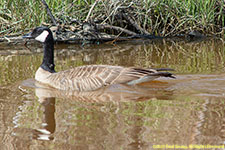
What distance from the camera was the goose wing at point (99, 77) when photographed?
6.46 meters

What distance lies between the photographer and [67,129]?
4.39 meters

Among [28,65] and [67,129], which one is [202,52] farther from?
[67,129]

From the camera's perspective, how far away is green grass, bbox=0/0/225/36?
11516 mm

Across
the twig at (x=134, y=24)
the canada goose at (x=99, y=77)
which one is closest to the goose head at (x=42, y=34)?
the canada goose at (x=99, y=77)

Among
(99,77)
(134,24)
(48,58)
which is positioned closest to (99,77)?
(99,77)

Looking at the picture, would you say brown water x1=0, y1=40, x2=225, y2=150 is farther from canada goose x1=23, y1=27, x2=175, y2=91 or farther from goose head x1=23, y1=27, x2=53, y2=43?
goose head x1=23, y1=27, x2=53, y2=43

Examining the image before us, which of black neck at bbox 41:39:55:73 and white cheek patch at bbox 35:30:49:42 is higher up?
white cheek patch at bbox 35:30:49:42

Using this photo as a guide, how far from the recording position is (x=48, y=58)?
Result: 7.59m

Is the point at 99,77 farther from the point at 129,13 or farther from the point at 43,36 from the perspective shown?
the point at 129,13

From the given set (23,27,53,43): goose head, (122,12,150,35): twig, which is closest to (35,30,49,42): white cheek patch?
(23,27,53,43): goose head

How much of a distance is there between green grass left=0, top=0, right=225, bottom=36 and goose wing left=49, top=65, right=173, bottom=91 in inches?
201

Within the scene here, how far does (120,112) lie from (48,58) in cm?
310

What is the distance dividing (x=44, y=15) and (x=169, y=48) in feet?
13.5

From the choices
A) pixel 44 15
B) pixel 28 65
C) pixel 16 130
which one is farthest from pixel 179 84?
pixel 44 15
